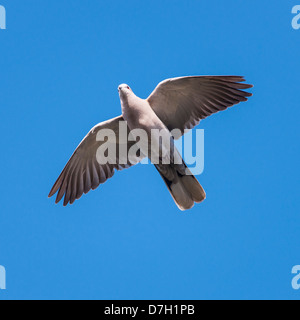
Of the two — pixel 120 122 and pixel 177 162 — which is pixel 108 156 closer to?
pixel 120 122

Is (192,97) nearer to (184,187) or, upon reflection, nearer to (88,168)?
(184,187)

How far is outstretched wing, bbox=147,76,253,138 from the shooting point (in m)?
11.1

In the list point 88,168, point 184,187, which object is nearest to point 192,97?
point 184,187

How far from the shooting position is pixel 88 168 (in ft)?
40.1

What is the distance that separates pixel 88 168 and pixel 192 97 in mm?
2599

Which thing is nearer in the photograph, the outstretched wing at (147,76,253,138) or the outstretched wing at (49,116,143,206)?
the outstretched wing at (147,76,253,138)

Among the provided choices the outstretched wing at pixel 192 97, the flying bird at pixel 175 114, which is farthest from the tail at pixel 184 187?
the outstretched wing at pixel 192 97

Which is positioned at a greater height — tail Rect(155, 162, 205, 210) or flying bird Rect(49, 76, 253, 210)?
flying bird Rect(49, 76, 253, 210)

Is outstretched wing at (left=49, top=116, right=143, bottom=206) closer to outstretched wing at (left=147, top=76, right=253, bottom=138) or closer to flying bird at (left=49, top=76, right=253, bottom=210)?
flying bird at (left=49, top=76, right=253, bottom=210)

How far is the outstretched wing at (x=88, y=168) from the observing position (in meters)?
12.0

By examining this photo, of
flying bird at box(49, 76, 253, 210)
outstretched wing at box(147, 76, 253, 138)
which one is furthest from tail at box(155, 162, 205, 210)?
outstretched wing at box(147, 76, 253, 138)

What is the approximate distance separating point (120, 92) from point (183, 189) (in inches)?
84.5

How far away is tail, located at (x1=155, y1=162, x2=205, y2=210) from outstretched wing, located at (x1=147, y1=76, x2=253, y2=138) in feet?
2.72
